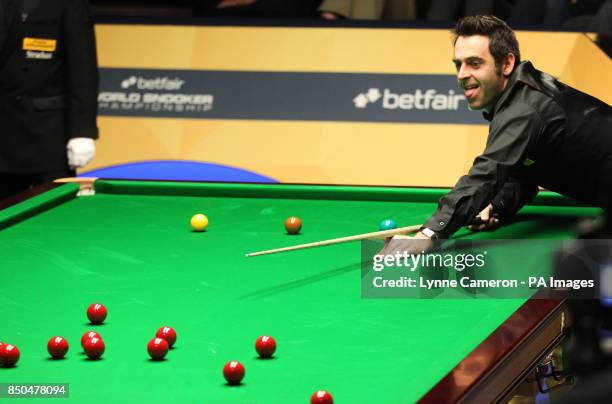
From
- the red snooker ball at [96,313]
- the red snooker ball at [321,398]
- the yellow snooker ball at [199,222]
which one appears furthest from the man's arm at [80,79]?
the red snooker ball at [321,398]

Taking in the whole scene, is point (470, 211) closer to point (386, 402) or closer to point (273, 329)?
point (273, 329)

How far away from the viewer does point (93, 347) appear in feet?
7.29

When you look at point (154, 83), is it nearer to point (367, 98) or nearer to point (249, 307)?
point (367, 98)

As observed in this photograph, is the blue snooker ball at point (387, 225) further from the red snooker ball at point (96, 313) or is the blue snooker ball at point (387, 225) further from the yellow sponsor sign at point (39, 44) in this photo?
the yellow sponsor sign at point (39, 44)

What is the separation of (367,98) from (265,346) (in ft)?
13.9

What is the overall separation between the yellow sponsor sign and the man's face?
2176mm

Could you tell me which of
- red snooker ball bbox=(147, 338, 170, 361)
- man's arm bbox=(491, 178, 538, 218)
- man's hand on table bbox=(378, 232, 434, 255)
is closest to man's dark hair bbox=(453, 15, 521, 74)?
man's arm bbox=(491, 178, 538, 218)

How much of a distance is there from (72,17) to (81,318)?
2658mm

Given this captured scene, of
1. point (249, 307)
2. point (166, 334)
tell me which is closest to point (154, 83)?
point (249, 307)

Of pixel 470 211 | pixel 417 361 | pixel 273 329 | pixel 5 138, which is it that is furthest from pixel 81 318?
pixel 5 138

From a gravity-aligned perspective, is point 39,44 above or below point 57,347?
above

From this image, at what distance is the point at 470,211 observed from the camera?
3.28 m

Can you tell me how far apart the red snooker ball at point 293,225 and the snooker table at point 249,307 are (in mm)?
22

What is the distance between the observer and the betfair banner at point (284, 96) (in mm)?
6180
